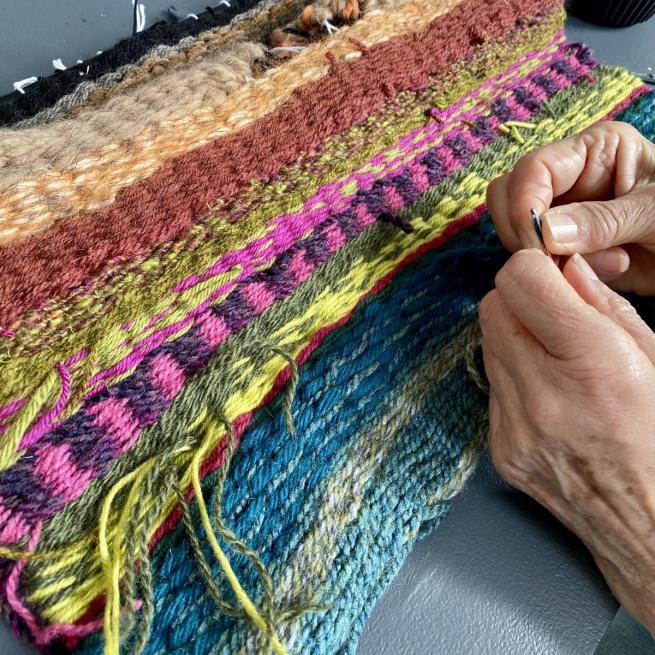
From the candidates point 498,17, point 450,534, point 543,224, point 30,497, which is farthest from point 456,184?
point 30,497

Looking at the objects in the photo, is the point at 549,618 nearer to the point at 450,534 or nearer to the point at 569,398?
the point at 450,534

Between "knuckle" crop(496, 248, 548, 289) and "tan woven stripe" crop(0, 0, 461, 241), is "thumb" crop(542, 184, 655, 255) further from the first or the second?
"tan woven stripe" crop(0, 0, 461, 241)

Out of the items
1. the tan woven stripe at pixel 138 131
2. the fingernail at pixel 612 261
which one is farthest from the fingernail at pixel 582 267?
the tan woven stripe at pixel 138 131

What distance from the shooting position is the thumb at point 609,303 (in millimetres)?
534

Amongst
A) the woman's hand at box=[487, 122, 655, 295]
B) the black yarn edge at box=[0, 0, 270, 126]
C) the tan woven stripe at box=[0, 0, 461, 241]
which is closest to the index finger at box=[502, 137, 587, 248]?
the woman's hand at box=[487, 122, 655, 295]

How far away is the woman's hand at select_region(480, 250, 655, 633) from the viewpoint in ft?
1.62

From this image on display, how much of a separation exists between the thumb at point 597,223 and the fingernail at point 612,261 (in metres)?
0.05

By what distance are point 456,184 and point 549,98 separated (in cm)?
30

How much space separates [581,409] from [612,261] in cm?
24

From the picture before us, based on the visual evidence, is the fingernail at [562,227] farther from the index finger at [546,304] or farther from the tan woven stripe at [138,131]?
the tan woven stripe at [138,131]

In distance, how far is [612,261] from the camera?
26.3 inches

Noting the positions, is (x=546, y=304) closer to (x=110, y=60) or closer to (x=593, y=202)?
(x=593, y=202)

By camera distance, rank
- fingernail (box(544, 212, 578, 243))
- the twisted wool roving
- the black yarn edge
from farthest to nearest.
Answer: the black yarn edge, fingernail (box(544, 212, 578, 243)), the twisted wool roving

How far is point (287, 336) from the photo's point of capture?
606 mm
